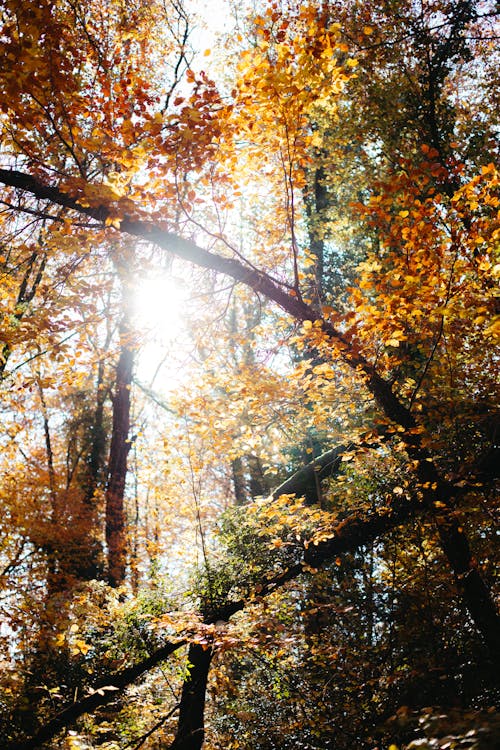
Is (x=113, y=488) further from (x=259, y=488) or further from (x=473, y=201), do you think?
(x=473, y=201)

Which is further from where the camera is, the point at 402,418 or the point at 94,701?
the point at 94,701

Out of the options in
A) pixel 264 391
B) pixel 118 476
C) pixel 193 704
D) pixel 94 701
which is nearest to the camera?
pixel 264 391

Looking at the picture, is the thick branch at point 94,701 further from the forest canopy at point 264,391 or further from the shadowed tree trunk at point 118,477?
the shadowed tree trunk at point 118,477

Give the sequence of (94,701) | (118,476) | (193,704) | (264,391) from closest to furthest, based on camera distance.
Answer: (264,391), (94,701), (193,704), (118,476)

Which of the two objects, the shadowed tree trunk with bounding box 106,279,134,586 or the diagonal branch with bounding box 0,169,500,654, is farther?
the shadowed tree trunk with bounding box 106,279,134,586

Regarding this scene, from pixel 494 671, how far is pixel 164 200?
552cm

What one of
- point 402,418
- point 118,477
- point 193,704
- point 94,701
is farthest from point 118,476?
point 402,418

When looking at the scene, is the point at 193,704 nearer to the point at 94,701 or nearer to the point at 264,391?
the point at 94,701

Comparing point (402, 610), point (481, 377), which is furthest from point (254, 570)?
point (481, 377)

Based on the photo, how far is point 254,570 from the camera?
19.0 ft

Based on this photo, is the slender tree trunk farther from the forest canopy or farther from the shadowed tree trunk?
the shadowed tree trunk

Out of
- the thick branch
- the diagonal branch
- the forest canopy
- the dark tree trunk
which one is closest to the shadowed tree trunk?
the dark tree trunk

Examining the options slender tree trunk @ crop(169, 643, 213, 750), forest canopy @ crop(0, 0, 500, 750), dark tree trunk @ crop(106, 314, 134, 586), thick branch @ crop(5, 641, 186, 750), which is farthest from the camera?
dark tree trunk @ crop(106, 314, 134, 586)

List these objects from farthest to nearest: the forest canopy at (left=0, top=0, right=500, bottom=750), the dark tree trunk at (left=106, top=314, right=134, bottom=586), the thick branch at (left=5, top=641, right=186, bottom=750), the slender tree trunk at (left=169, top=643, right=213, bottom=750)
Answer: the dark tree trunk at (left=106, top=314, right=134, bottom=586) < the slender tree trunk at (left=169, top=643, right=213, bottom=750) < the thick branch at (left=5, top=641, right=186, bottom=750) < the forest canopy at (left=0, top=0, right=500, bottom=750)
